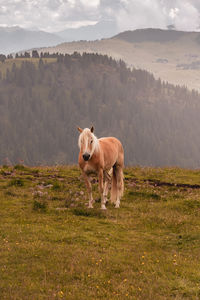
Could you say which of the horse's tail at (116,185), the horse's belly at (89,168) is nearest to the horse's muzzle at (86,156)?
the horse's belly at (89,168)

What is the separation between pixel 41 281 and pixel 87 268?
59.7 inches

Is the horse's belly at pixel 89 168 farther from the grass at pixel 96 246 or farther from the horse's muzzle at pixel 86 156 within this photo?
the grass at pixel 96 246

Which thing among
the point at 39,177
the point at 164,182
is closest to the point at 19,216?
the point at 39,177

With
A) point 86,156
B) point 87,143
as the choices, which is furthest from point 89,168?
point 87,143

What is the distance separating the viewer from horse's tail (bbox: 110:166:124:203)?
19844 mm

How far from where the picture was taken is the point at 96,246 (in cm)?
1195

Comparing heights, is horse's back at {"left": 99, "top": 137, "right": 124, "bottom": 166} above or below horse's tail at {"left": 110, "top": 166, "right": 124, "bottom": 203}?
above

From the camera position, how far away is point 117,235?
13469 millimetres

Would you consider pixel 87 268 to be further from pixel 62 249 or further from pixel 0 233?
pixel 0 233

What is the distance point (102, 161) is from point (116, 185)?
8.86 feet

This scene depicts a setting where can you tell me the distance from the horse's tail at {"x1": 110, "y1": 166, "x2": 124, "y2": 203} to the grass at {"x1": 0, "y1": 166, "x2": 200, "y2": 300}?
0.69 m

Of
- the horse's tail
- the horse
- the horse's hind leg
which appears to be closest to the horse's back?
the horse

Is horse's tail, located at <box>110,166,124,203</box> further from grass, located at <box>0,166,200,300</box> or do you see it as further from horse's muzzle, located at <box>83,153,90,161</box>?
horse's muzzle, located at <box>83,153,90,161</box>

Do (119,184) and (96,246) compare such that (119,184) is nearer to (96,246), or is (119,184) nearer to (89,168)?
(89,168)
